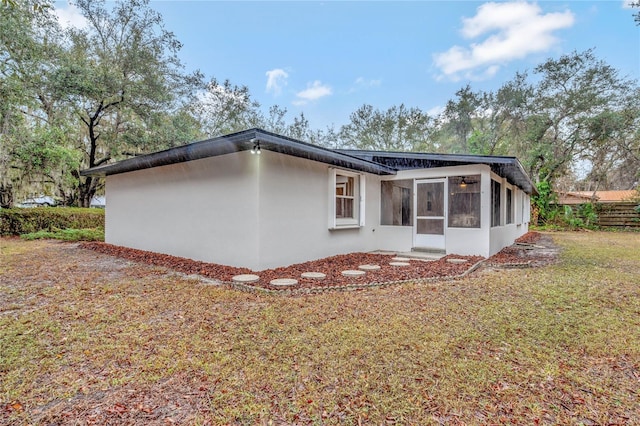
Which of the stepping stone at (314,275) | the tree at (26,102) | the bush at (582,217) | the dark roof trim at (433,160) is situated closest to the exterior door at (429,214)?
the dark roof trim at (433,160)

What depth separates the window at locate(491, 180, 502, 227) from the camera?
859 centimetres

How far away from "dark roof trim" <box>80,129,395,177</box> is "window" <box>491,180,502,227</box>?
108 inches

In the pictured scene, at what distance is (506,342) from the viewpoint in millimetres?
3180

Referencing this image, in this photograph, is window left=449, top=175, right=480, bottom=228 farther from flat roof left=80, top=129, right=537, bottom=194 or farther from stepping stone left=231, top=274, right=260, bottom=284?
stepping stone left=231, top=274, right=260, bottom=284

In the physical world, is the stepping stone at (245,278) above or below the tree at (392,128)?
below

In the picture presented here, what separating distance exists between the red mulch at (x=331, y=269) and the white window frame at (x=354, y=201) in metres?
0.82

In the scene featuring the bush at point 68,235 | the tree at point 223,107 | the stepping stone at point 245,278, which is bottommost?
the stepping stone at point 245,278

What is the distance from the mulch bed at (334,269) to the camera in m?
5.44

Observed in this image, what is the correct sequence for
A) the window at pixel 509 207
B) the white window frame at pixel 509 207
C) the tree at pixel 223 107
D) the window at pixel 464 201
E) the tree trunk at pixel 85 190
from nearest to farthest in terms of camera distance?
the window at pixel 464 201
the white window frame at pixel 509 207
the window at pixel 509 207
the tree trunk at pixel 85 190
the tree at pixel 223 107

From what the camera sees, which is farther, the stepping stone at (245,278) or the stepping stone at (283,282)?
the stepping stone at (245,278)

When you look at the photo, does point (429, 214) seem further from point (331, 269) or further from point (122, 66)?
point (122, 66)

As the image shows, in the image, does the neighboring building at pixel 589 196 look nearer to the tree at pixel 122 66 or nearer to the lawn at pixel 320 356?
the lawn at pixel 320 356

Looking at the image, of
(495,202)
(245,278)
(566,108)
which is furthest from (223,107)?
(566,108)

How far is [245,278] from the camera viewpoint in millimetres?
5449
